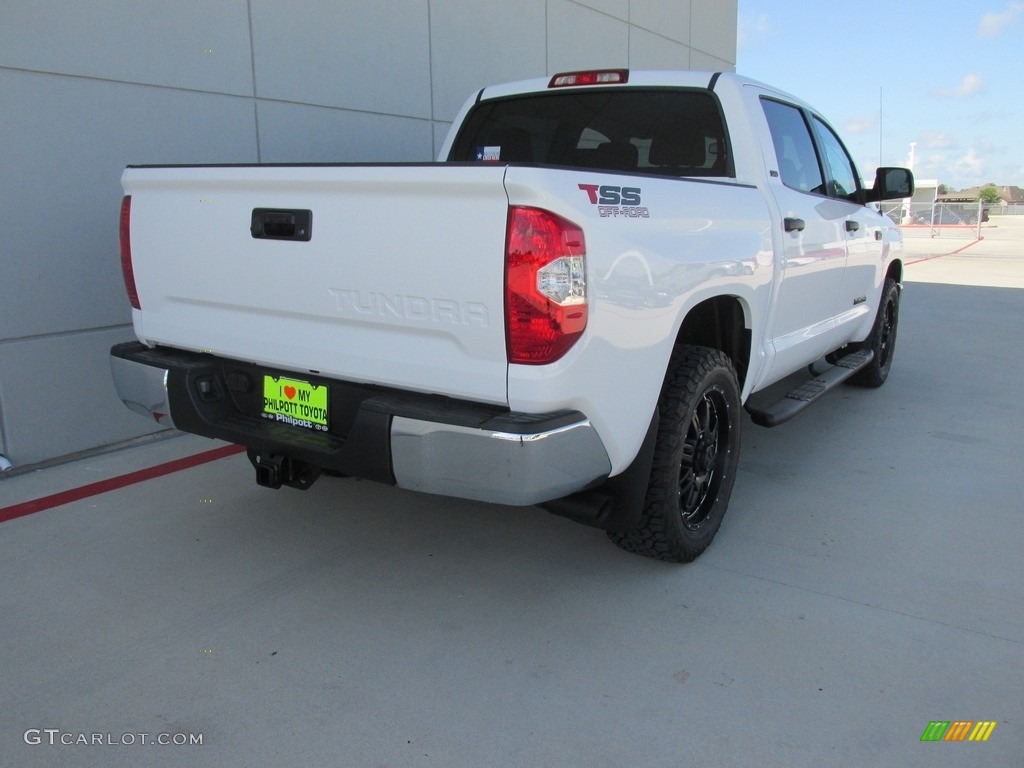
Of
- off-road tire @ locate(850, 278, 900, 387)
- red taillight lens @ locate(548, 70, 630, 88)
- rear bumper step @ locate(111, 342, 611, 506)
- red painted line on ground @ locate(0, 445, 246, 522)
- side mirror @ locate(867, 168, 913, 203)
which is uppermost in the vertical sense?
red taillight lens @ locate(548, 70, 630, 88)

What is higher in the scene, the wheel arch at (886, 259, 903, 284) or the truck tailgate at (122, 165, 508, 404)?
the truck tailgate at (122, 165, 508, 404)

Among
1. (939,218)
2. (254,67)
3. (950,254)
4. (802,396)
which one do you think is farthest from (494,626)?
(939,218)

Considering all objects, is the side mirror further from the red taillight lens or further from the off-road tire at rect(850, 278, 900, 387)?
the red taillight lens

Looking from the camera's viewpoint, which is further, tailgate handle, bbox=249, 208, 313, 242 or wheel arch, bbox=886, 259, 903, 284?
wheel arch, bbox=886, 259, 903, 284

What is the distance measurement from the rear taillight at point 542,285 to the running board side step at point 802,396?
→ 1859 mm

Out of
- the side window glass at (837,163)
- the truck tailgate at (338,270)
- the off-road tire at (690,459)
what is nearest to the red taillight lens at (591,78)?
the side window glass at (837,163)

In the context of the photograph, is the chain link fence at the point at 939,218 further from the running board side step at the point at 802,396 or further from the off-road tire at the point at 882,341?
the running board side step at the point at 802,396

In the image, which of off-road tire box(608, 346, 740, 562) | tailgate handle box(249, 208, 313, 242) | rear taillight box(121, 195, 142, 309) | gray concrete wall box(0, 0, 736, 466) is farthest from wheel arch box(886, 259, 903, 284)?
rear taillight box(121, 195, 142, 309)

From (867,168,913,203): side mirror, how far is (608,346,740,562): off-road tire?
97.8 inches

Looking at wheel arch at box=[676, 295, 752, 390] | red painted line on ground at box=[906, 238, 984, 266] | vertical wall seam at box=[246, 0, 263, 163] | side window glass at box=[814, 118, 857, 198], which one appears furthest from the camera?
red painted line on ground at box=[906, 238, 984, 266]

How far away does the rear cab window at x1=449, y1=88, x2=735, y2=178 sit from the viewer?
3924 mm

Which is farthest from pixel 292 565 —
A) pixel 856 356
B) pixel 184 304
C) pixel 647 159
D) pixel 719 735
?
pixel 856 356

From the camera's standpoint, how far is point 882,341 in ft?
21.3

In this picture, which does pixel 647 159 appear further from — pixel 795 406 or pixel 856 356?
pixel 856 356
